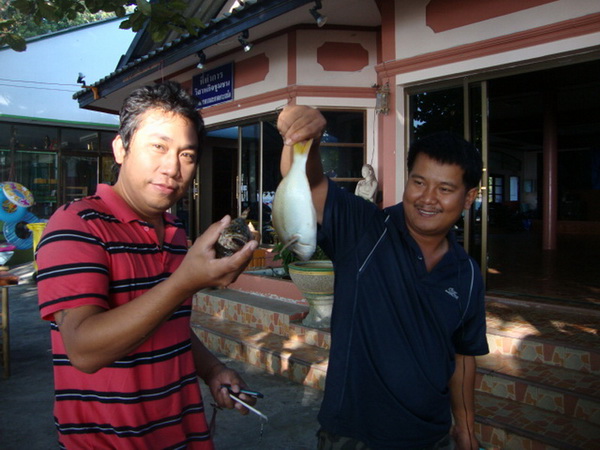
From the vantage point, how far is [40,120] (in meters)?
14.6

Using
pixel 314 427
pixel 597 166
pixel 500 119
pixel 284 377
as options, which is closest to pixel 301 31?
pixel 284 377

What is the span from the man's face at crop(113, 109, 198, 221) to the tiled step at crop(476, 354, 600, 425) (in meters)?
3.15

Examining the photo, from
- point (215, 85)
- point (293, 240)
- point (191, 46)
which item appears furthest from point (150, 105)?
point (215, 85)

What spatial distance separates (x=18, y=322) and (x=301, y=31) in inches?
243

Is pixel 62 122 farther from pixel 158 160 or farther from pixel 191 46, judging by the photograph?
pixel 158 160

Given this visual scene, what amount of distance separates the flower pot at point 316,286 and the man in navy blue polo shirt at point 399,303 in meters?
3.05

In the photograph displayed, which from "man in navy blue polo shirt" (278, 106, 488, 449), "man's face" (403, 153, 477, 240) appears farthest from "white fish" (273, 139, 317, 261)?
"man's face" (403, 153, 477, 240)

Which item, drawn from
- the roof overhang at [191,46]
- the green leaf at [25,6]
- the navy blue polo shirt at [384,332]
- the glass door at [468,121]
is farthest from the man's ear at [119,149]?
the roof overhang at [191,46]

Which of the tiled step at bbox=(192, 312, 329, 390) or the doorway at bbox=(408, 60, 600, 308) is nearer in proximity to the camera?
the tiled step at bbox=(192, 312, 329, 390)

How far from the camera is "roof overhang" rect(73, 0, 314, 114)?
237 inches

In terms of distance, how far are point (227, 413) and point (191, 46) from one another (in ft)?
18.4

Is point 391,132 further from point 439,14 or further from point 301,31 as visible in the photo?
point 301,31

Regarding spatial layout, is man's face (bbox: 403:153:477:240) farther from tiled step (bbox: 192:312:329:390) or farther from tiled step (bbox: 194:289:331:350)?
tiled step (bbox: 194:289:331:350)

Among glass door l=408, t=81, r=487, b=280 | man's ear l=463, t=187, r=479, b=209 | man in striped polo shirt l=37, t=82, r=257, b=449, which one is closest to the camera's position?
man in striped polo shirt l=37, t=82, r=257, b=449
